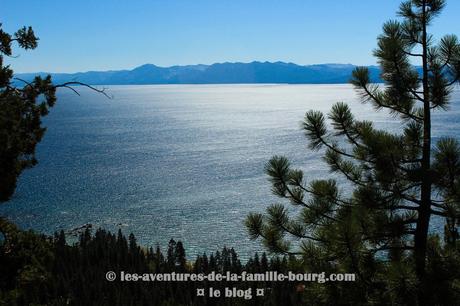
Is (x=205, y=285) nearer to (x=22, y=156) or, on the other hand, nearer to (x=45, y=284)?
(x=45, y=284)

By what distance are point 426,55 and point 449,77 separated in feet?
3.34

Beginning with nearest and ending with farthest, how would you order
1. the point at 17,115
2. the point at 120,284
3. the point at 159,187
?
the point at 17,115, the point at 120,284, the point at 159,187

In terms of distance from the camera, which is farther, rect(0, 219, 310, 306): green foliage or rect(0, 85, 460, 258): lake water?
rect(0, 85, 460, 258): lake water

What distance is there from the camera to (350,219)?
11.3 meters

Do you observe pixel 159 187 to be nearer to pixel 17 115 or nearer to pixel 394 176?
pixel 17 115

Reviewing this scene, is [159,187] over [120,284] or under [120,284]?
under

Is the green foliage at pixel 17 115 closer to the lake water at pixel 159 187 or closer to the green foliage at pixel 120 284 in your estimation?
the green foliage at pixel 120 284

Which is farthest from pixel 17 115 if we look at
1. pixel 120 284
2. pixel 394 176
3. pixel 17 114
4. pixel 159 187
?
pixel 159 187

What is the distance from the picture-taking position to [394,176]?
13.8 meters

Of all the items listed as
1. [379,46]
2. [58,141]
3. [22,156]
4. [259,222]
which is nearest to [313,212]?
[259,222]

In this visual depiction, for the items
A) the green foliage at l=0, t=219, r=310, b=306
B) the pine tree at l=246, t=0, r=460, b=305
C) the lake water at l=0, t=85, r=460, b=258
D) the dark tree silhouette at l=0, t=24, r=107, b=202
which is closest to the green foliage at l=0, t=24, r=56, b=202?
the dark tree silhouette at l=0, t=24, r=107, b=202

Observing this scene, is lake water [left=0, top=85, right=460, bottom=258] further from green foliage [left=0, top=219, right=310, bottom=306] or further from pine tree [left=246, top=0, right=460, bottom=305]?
pine tree [left=246, top=0, right=460, bottom=305]

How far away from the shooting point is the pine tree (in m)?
12.9

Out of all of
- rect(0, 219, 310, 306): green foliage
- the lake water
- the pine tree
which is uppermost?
the pine tree
